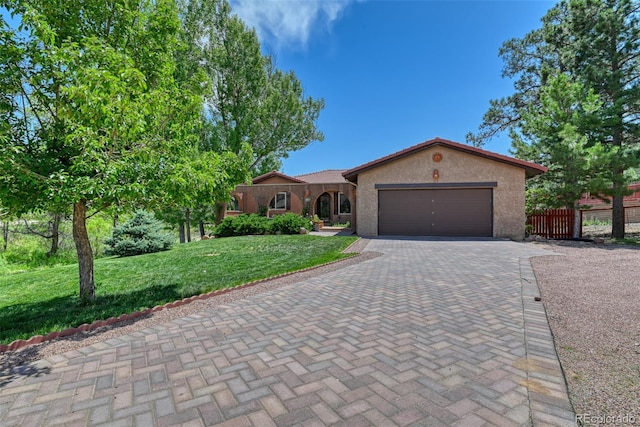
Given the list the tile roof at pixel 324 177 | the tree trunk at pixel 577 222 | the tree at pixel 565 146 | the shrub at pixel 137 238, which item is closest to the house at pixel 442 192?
the tree at pixel 565 146

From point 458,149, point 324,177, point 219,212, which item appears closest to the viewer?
point 458,149

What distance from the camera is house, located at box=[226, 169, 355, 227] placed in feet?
73.9

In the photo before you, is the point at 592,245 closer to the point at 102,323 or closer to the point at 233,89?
the point at 102,323

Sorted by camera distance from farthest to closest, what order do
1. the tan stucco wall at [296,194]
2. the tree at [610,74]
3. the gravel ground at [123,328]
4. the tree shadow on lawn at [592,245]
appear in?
the tan stucco wall at [296,194], the tree at [610,74], the tree shadow on lawn at [592,245], the gravel ground at [123,328]

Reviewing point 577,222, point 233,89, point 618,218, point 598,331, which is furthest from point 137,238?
point 618,218

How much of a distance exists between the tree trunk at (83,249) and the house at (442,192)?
12.6 meters

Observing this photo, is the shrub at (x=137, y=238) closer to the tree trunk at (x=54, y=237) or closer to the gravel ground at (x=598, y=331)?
the tree trunk at (x=54, y=237)

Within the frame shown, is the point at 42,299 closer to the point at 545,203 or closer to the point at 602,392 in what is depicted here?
the point at 602,392

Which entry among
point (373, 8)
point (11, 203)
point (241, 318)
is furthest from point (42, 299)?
point (373, 8)

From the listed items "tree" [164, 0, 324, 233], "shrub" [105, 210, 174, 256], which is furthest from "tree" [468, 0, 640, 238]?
"shrub" [105, 210, 174, 256]

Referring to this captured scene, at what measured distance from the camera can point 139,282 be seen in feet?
24.3

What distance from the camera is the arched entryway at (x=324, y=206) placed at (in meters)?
26.8

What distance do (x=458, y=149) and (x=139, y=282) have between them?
46.8ft

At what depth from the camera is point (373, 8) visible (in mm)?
13117
